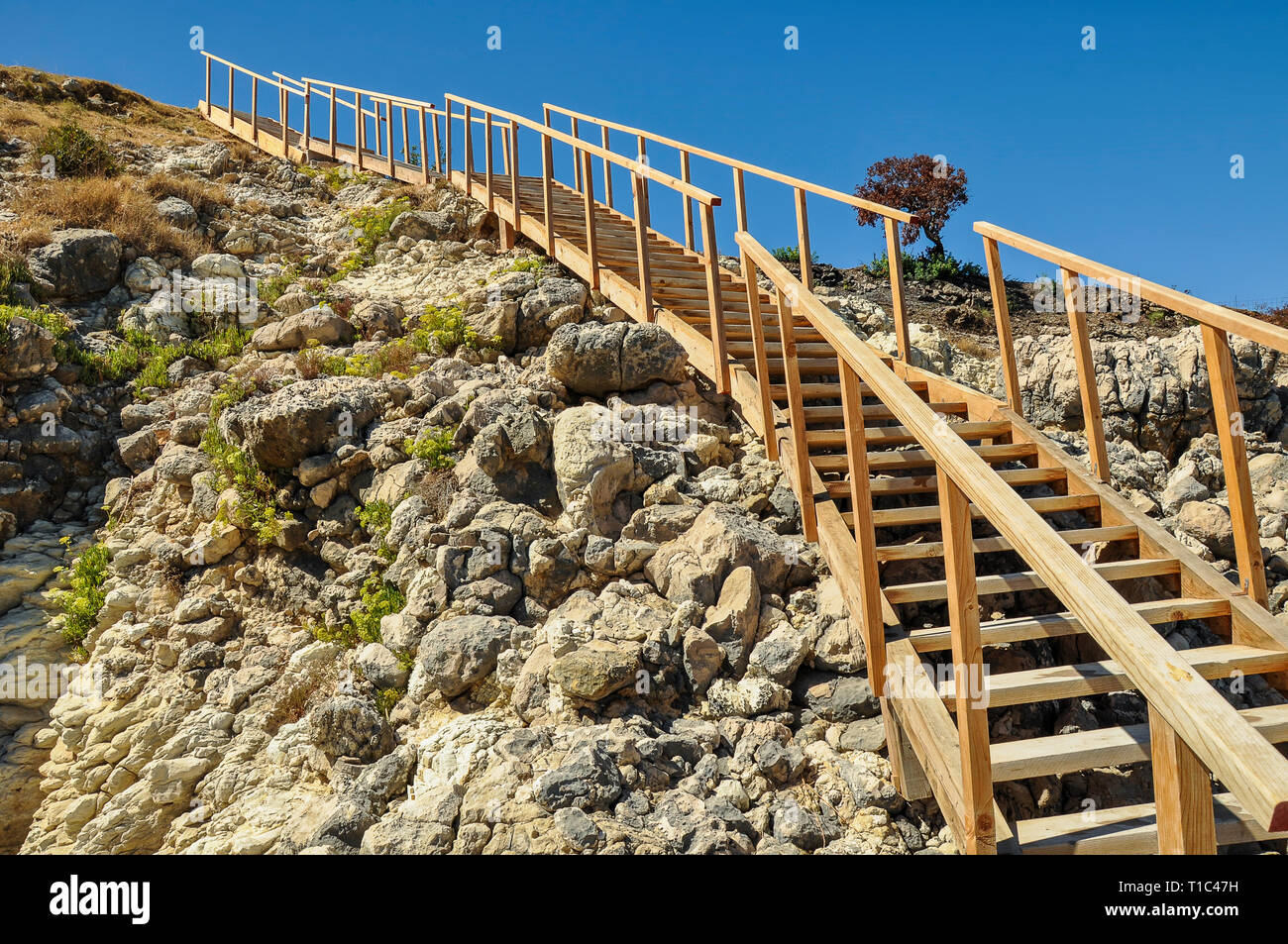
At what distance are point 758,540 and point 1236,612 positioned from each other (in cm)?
243

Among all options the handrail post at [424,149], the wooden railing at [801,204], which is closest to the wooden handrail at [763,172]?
the wooden railing at [801,204]

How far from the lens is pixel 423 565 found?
18.0 feet

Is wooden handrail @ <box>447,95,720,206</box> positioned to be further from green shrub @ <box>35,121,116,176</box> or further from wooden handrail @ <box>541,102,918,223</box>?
green shrub @ <box>35,121,116,176</box>

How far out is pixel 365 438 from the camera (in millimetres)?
6566

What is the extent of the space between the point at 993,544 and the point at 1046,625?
768mm

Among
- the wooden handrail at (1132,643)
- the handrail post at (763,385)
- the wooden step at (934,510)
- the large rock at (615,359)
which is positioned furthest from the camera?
the large rock at (615,359)

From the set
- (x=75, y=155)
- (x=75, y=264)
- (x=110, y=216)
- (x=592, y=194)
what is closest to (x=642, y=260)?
(x=592, y=194)

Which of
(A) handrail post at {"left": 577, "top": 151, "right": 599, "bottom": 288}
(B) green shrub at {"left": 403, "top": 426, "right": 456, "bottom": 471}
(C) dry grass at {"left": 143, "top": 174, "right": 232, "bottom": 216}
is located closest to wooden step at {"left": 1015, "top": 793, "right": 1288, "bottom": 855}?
(B) green shrub at {"left": 403, "top": 426, "right": 456, "bottom": 471}

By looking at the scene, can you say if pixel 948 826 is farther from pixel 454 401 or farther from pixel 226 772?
pixel 454 401

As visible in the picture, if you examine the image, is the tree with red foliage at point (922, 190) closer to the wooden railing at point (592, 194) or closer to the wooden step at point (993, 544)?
the wooden railing at point (592, 194)

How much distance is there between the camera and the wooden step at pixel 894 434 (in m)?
5.36

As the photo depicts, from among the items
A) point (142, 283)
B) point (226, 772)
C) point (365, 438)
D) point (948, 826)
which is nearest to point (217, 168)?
point (142, 283)

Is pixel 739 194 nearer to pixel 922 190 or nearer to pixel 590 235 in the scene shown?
pixel 590 235

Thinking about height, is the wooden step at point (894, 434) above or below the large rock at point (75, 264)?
below
